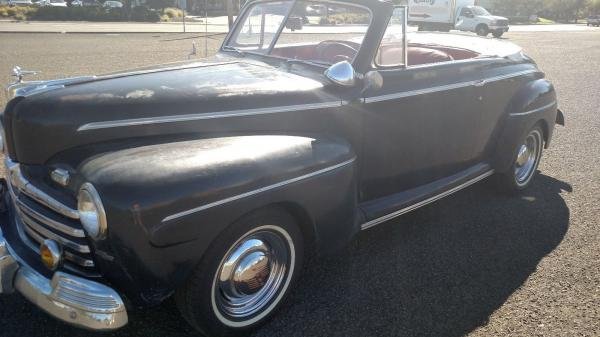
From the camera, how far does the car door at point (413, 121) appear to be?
3.18 metres

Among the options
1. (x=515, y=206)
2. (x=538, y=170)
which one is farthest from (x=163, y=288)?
(x=538, y=170)

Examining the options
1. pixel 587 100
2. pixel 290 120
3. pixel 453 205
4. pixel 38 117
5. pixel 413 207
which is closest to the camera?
pixel 38 117

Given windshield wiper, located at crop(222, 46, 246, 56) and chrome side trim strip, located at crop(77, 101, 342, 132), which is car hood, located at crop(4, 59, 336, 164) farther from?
windshield wiper, located at crop(222, 46, 246, 56)

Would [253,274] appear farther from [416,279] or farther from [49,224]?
[416,279]

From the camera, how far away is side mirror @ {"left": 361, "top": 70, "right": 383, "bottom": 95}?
3047 mm

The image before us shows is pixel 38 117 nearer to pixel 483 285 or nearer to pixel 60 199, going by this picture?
pixel 60 199

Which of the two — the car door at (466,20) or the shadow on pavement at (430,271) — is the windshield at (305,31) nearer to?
the shadow on pavement at (430,271)

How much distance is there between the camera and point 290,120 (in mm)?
2822

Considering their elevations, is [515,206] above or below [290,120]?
below

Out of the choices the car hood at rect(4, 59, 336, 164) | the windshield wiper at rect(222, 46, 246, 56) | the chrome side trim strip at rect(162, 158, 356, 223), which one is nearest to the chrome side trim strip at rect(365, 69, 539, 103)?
the car hood at rect(4, 59, 336, 164)

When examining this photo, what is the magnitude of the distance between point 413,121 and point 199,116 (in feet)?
5.01

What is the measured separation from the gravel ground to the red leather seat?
4.12ft

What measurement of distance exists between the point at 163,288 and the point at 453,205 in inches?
116

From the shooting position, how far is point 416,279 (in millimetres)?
3156
